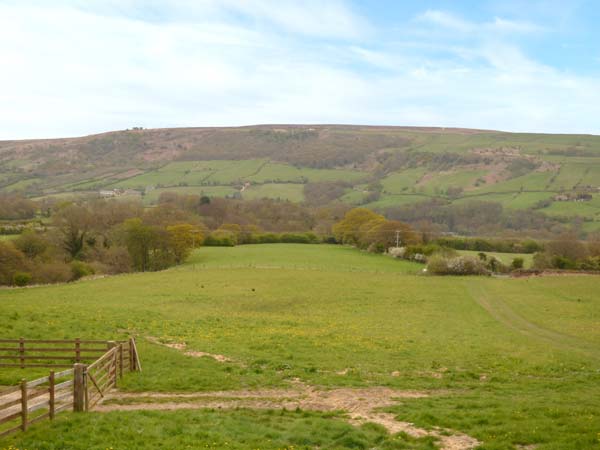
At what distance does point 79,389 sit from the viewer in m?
14.1

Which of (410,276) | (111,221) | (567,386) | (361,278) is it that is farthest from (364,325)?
(111,221)

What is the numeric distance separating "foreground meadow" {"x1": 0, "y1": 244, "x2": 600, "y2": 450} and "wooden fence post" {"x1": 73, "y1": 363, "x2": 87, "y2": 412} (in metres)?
0.77

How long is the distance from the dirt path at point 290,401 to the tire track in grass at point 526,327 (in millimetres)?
14596

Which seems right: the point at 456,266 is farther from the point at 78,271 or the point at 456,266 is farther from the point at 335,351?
the point at 335,351

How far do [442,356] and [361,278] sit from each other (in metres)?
38.1

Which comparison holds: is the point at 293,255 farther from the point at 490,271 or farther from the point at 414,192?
the point at 414,192

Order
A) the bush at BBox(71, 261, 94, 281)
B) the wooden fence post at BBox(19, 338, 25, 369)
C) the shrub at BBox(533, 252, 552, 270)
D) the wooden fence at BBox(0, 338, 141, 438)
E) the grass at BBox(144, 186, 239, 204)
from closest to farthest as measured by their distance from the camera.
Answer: the wooden fence at BBox(0, 338, 141, 438)
the wooden fence post at BBox(19, 338, 25, 369)
the bush at BBox(71, 261, 94, 281)
the shrub at BBox(533, 252, 552, 270)
the grass at BBox(144, 186, 239, 204)

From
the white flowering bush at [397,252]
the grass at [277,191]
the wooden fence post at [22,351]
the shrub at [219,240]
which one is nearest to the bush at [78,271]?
the shrub at [219,240]

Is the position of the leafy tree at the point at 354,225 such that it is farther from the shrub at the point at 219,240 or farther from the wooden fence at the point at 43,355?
the wooden fence at the point at 43,355

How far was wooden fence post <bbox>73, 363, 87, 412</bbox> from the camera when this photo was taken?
46.0 ft

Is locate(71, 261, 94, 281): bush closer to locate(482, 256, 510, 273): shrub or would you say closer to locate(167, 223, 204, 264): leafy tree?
locate(167, 223, 204, 264): leafy tree

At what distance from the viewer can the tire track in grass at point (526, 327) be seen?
95.3ft

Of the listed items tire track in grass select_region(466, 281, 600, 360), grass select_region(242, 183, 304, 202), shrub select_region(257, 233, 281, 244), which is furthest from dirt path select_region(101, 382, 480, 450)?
grass select_region(242, 183, 304, 202)

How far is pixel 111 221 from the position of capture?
3529 inches
